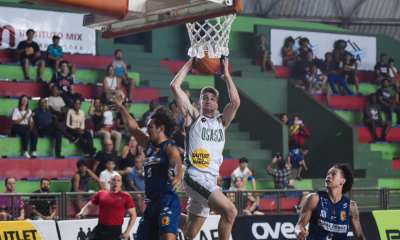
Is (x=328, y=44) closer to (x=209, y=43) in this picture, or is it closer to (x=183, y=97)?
(x=209, y=43)

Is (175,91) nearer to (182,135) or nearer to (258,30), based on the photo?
(182,135)

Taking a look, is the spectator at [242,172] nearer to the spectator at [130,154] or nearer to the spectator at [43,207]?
the spectator at [130,154]

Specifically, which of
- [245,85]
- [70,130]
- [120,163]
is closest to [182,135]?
[120,163]

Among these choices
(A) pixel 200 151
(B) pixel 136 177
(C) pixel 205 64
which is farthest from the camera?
(B) pixel 136 177

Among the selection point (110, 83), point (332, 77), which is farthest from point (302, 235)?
point (332, 77)

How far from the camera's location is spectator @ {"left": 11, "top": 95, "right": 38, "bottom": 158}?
1227 centimetres

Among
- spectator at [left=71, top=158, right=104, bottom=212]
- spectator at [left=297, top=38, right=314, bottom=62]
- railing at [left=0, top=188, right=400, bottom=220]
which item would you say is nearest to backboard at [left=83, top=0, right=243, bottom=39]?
railing at [left=0, top=188, right=400, bottom=220]

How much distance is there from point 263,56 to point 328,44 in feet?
10.4

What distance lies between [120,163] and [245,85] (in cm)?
620

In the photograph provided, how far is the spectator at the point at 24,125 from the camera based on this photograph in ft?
40.2

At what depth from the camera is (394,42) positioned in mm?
22391

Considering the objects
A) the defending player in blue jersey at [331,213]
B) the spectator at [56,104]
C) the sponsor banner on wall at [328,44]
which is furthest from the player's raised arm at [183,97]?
the sponsor banner on wall at [328,44]

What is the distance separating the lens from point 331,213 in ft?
20.4

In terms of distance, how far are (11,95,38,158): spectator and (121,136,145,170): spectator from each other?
76.8 inches
